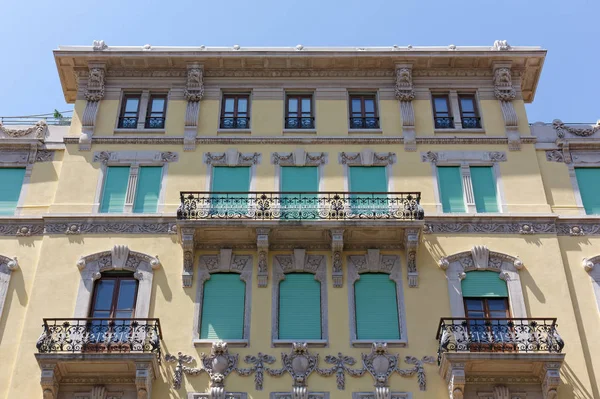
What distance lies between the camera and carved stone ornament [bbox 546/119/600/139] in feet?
81.5

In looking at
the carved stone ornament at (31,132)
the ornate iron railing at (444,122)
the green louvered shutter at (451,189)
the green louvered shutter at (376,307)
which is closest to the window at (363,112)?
the ornate iron railing at (444,122)

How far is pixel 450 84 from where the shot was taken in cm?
2588

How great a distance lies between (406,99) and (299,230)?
641cm

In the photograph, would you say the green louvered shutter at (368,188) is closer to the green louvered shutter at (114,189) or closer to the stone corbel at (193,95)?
the stone corbel at (193,95)

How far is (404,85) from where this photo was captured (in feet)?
84.0

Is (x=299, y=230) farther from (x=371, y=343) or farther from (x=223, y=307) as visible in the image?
(x=371, y=343)

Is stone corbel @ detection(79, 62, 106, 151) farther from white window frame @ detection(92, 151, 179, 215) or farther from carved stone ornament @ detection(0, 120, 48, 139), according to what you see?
carved stone ornament @ detection(0, 120, 48, 139)

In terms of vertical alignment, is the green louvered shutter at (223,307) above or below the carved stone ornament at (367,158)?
below

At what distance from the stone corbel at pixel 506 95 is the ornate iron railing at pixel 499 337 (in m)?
6.95

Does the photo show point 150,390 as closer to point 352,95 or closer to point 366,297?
point 366,297

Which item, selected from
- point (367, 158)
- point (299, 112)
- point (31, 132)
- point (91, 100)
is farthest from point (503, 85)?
point (31, 132)

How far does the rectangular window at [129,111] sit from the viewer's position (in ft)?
82.5

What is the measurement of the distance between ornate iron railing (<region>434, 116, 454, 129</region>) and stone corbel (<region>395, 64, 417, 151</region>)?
81 centimetres

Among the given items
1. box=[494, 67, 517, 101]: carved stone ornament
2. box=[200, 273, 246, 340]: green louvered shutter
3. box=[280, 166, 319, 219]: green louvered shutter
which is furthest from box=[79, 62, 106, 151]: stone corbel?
box=[494, 67, 517, 101]: carved stone ornament
